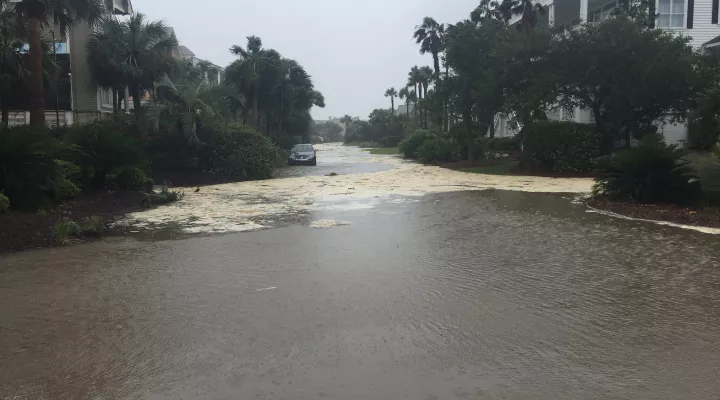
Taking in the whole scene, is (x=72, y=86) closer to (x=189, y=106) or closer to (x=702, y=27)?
(x=189, y=106)

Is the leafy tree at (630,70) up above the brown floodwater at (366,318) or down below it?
above

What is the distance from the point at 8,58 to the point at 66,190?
1277cm

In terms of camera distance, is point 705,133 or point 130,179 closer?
point 130,179

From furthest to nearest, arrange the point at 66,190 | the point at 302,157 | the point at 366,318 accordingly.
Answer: the point at 302,157 → the point at 66,190 → the point at 366,318

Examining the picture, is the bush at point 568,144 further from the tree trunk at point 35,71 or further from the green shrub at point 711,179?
the tree trunk at point 35,71

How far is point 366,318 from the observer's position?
584cm

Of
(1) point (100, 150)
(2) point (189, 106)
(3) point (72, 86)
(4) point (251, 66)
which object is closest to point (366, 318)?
(1) point (100, 150)

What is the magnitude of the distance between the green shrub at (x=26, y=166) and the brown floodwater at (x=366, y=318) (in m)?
2.99

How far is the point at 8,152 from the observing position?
1153cm

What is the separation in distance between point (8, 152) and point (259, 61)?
106 ft

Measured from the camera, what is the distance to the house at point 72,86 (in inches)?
1131

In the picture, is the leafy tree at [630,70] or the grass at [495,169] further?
the grass at [495,169]

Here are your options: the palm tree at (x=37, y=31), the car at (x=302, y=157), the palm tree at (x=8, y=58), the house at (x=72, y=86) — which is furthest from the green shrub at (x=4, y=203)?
the car at (x=302, y=157)

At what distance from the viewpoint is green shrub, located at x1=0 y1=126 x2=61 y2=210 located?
11586 millimetres
